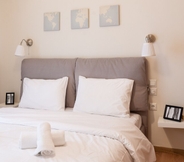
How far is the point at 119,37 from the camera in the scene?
2.73 m

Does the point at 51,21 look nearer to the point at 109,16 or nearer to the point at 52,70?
the point at 52,70

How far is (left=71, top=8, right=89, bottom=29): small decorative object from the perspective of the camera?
2861mm

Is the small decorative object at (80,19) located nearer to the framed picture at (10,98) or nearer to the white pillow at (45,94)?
the white pillow at (45,94)

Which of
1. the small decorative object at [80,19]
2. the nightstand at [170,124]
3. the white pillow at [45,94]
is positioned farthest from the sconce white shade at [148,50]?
the white pillow at [45,94]

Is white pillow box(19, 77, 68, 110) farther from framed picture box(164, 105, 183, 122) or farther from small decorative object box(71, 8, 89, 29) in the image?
framed picture box(164, 105, 183, 122)

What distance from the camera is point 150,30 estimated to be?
2.60 m

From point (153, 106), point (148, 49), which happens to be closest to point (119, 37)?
point (148, 49)

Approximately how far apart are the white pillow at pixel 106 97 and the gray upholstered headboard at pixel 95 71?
130 mm

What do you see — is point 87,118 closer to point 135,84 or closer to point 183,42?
point 135,84

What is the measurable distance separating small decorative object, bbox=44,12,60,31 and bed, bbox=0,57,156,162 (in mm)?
504

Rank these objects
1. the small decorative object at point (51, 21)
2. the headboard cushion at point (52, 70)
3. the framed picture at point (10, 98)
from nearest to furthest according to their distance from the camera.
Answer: the headboard cushion at point (52, 70), the small decorative object at point (51, 21), the framed picture at point (10, 98)

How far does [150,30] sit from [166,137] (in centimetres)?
138

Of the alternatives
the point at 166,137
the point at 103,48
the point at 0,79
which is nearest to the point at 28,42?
the point at 0,79

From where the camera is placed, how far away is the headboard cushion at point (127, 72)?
8.20 ft
